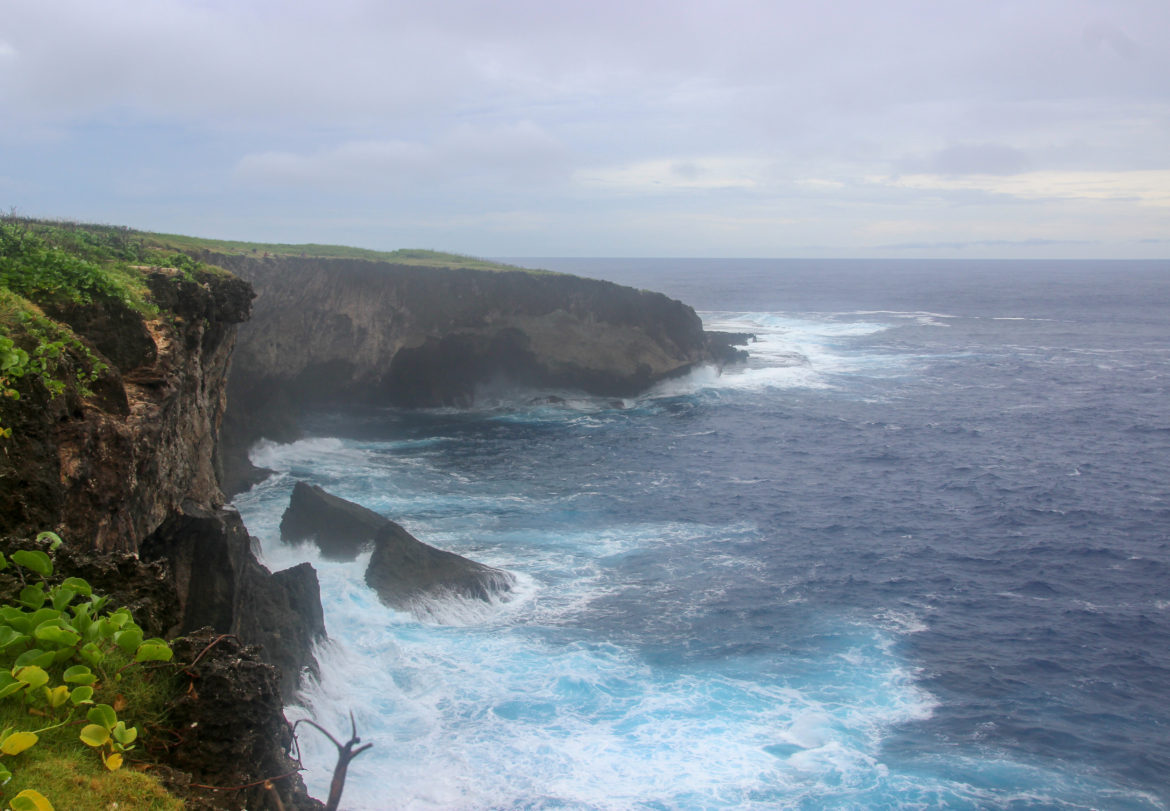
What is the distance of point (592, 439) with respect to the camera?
4959 centimetres

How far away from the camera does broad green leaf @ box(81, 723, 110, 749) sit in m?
6.08

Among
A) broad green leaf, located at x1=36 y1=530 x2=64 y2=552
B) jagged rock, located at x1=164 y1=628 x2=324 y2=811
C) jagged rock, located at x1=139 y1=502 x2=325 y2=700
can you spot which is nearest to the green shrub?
jagged rock, located at x1=164 y1=628 x2=324 y2=811

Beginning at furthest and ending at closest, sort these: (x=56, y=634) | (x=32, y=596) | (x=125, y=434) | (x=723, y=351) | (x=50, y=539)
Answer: (x=723, y=351) → (x=125, y=434) → (x=50, y=539) → (x=32, y=596) → (x=56, y=634)

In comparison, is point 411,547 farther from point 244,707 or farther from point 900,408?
point 900,408

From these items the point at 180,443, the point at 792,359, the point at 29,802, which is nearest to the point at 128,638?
the point at 29,802

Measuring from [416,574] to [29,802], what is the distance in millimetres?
21068

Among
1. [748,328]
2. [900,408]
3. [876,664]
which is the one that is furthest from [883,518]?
[748,328]

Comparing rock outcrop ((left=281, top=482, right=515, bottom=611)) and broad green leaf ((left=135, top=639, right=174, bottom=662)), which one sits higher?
broad green leaf ((left=135, top=639, right=174, bottom=662))

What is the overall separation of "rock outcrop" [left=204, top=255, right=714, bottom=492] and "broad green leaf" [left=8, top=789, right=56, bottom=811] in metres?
44.8

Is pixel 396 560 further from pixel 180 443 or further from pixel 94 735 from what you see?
pixel 94 735

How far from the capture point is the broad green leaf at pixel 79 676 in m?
6.42

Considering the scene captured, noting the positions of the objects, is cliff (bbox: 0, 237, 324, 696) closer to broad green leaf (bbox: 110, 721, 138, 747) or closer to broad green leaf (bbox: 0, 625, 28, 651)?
broad green leaf (bbox: 0, 625, 28, 651)

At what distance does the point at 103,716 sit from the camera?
6262mm

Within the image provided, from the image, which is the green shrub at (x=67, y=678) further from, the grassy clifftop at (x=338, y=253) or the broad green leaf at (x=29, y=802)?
the grassy clifftop at (x=338, y=253)
